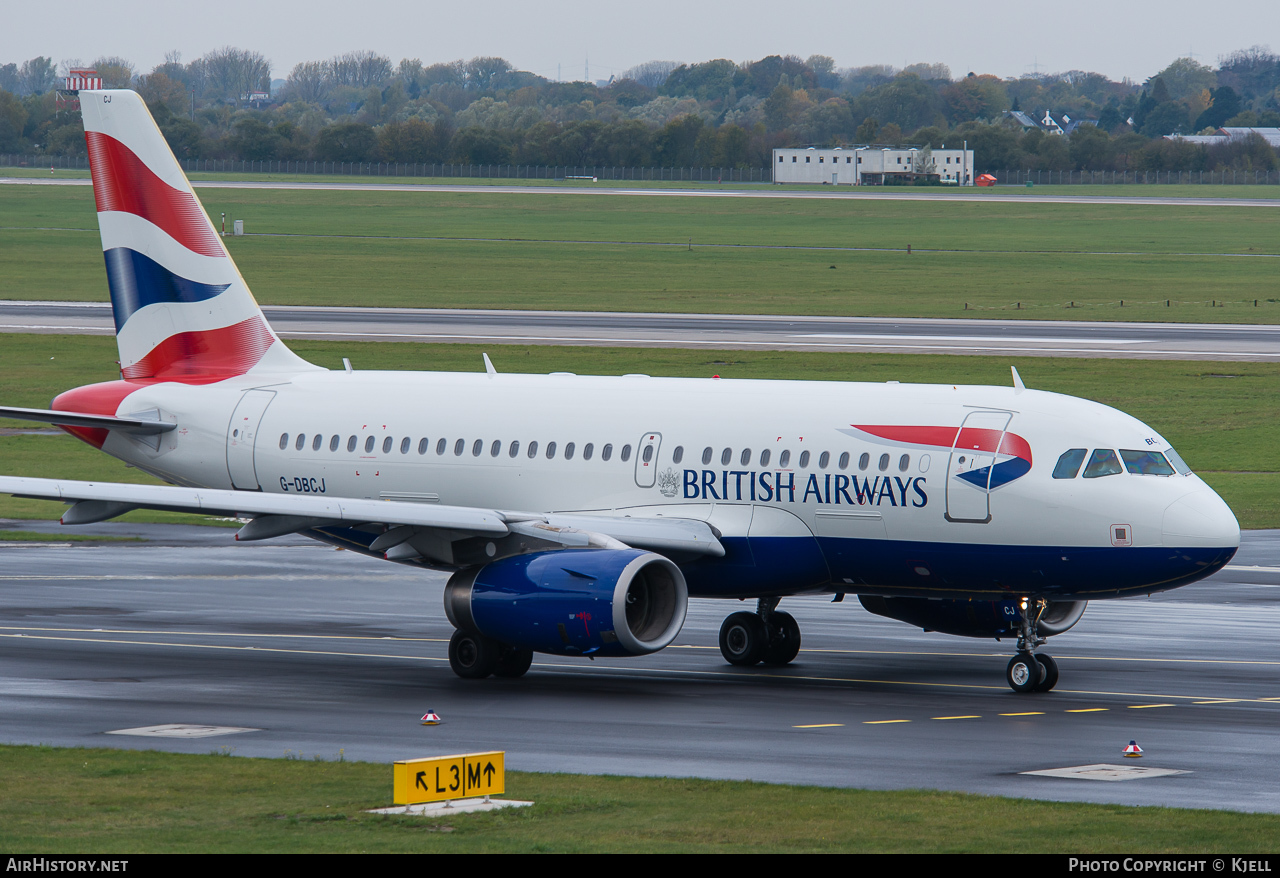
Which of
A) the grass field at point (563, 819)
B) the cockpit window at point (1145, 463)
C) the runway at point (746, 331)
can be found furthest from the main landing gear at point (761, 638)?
the runway at point (746, 331)

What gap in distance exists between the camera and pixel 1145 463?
1047 inches

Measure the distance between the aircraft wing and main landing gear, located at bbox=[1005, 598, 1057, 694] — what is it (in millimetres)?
4759

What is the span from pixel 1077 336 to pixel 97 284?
65267 mm

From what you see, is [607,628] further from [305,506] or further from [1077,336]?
[1077,336]

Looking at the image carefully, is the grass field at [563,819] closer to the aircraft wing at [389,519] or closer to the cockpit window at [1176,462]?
the aircraft wing at [389,519]

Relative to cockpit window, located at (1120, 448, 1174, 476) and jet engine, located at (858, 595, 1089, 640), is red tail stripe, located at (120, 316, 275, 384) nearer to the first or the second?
jet engine, located at (858, 595, 1089, 640)

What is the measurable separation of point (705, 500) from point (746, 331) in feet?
198

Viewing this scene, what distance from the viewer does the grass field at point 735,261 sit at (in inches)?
4286

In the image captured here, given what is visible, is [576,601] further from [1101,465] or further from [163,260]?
[163,260]

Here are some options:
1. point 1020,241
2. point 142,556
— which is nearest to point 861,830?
point 142,556

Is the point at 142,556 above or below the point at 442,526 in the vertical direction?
below

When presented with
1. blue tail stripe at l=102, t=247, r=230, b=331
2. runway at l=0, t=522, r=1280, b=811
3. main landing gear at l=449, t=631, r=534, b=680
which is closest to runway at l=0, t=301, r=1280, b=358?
runway at l=0, t=522, r=1280, b=811

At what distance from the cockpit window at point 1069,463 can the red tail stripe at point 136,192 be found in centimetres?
1739

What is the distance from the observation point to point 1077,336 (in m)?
86.1
